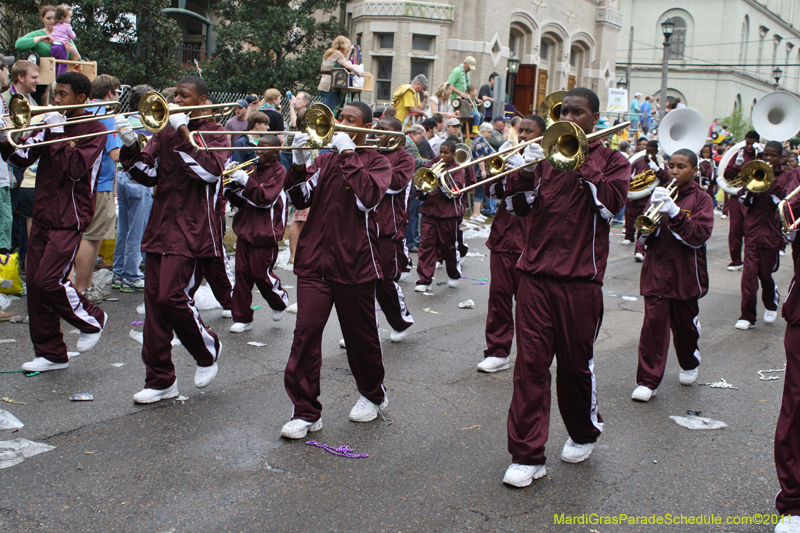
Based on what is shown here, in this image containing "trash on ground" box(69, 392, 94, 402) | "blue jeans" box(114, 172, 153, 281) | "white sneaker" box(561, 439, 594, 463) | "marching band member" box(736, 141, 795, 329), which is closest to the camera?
"white sneaker" box(561, 439, 594, 463)

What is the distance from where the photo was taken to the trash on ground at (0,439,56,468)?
13.4ft

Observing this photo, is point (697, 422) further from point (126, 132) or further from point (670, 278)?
point (126, 132)

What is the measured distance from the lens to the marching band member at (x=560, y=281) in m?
4.09

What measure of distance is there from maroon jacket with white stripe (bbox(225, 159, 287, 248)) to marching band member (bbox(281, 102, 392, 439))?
2165mm

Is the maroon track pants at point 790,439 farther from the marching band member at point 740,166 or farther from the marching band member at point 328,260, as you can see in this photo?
the marching band member at point 740,166

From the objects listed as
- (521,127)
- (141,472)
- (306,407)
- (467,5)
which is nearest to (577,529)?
(306,407)

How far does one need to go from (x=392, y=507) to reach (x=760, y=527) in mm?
1827

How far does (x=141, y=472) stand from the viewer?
159 inches

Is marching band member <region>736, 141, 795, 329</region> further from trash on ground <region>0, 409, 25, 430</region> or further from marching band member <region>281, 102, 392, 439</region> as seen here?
trash on ground <region>0, 409, 25, 430</region>

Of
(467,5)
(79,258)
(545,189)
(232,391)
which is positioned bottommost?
(232,391)

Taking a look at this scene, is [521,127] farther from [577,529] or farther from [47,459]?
[47,459]

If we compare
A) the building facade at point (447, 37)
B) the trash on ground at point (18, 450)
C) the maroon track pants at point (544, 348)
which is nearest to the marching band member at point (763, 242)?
the maroon track pants at point (544, 348)

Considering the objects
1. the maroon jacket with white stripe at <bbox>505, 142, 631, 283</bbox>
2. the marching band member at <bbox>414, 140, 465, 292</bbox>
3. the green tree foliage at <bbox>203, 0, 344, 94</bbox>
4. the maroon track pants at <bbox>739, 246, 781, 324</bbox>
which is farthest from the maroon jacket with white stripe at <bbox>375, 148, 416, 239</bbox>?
the green tree foliage at <bbox>203, 0, 344, 94</bbox>

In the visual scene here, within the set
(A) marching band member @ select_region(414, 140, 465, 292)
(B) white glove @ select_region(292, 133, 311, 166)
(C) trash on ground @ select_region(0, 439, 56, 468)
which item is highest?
(B) white glove @ select_region(292, 133, 311, 166)
